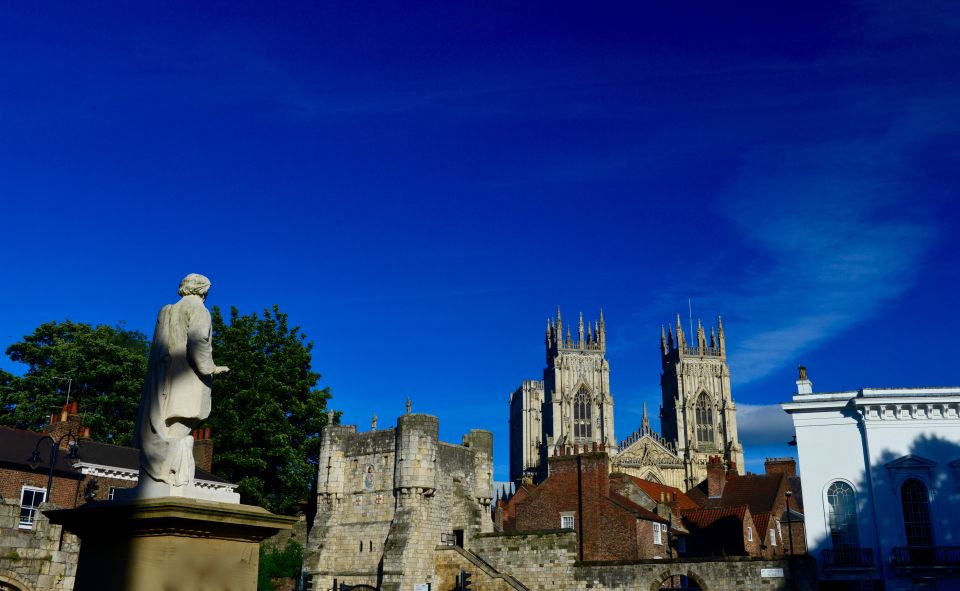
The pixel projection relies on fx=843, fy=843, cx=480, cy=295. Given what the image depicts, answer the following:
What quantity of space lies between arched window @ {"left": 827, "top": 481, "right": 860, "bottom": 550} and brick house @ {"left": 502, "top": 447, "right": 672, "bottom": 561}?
1125cm

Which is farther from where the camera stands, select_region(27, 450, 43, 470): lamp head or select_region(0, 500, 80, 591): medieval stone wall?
select_region(27, 450, 43, 470): lamp head

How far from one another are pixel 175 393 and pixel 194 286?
1.01m

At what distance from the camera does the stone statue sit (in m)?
6.61

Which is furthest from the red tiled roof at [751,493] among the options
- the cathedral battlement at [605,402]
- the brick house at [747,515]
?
the cathedral battlement at [605,402]

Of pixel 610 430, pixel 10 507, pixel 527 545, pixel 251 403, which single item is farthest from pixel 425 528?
pixel 610 430

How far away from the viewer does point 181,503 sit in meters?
6.15

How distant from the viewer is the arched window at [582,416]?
142750 millimetres

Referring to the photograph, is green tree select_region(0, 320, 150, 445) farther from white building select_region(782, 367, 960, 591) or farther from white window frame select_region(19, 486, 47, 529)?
white building select_region(782, 367, 960, 591)

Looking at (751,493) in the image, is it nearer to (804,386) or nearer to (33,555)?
(804,386)

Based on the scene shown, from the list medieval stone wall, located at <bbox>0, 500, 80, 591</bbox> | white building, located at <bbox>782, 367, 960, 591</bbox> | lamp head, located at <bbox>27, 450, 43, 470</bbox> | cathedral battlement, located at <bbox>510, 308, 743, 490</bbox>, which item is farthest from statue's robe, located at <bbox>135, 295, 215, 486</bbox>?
A: cathedral battlement, located at <bbox>510, 308, 743, 490</bbox>

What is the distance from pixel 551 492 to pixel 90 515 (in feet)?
130

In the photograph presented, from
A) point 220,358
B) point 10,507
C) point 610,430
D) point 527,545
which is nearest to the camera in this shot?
point 10,507

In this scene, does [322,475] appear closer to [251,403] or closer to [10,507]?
[251,403]

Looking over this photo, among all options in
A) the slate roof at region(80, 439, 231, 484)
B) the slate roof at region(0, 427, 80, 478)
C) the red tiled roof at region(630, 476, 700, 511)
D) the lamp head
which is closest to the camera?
the lamp head
